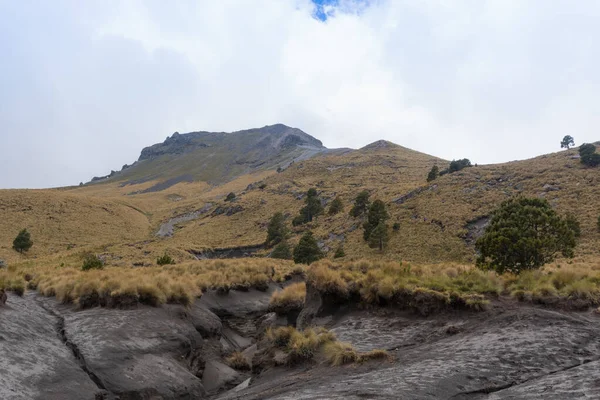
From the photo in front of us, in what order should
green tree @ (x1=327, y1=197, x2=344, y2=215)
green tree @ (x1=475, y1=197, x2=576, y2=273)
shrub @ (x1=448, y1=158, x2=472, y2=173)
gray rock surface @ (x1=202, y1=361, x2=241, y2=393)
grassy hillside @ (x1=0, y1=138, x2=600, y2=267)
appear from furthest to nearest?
shrub @ (x1=448, y1=158, x2=472, y2=173) < green tree @ (x1=327, y1=197, x2=344, y2=215) < grassy hillside @ (x1=0, y1=138, x2=600, y2=267) < green tree @ (x1=475, y1=197, x2=576, y2=273) < gray rock surface @ (x1=202, y1=361, x2=241, y2=393)

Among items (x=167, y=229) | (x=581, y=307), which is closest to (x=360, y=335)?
(x=581, y=307)

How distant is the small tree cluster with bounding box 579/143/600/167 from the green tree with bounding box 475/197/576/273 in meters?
58.2

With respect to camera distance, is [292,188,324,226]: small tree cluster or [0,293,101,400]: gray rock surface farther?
[292,188,324,226]: small tree cluster

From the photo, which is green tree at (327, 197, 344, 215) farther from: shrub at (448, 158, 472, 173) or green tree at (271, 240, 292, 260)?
shrub at (448, 158, 472, 173)

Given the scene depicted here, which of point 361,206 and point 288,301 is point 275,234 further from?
point 288,301

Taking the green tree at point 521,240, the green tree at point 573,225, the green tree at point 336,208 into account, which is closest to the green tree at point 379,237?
the green tree at point 573,225

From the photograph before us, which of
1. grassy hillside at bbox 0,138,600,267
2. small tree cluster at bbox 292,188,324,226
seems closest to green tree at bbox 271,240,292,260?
grassy hillside at bbox 0,138,600,267

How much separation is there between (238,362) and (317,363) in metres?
7.47

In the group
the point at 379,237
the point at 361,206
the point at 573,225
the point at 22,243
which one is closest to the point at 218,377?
the point at 379,237

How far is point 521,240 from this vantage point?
21.2 meters

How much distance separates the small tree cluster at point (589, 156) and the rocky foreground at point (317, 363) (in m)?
73.7

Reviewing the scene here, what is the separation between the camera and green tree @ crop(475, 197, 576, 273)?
21.3 m

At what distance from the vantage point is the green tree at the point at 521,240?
21344 millimetres

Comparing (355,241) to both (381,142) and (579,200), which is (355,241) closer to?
(579,200)
